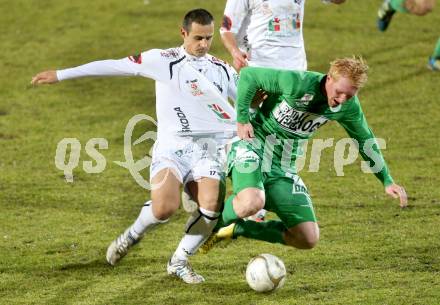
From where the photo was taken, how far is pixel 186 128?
26.1 ft

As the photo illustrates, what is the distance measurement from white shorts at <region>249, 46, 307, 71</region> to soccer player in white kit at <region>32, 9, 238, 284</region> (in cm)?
146

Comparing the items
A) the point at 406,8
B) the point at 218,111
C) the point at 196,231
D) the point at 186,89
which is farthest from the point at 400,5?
the point at 196,231

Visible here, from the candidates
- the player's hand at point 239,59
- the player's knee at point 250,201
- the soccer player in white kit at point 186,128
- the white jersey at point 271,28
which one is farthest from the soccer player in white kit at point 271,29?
the player's knee at point 250,201

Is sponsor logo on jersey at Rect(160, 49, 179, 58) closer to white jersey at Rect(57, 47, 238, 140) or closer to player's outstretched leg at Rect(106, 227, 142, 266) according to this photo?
white jersey at Rect(57, 47, 238, 140)

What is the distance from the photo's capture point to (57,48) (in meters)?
16.8

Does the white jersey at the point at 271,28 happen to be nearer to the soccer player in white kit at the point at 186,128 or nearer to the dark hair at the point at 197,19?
the soccer player in white kit at the point at 186,128

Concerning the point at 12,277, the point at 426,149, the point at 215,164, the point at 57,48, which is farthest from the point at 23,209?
the point at 57,48

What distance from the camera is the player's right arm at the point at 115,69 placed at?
25.3 ft

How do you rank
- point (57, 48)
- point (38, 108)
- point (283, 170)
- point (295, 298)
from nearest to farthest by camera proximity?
point (295, 298) < point (283, 170) < point (38, 108) < point (57, 48)

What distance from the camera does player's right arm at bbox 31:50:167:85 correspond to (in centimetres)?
772

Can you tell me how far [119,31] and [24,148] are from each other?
5510 millimetres

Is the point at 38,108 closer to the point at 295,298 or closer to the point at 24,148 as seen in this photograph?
the point at 24,148

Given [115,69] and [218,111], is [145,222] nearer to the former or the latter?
[218,111]

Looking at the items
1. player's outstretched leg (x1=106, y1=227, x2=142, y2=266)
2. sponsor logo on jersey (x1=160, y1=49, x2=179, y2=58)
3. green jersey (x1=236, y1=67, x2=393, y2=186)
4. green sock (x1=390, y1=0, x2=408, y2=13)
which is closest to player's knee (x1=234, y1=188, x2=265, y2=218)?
green jersey (x1=236, y1=67, x2=393, y2=186)
